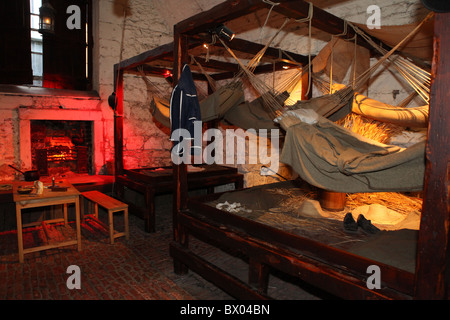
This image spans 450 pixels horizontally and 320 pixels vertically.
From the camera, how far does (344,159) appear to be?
2049 mm

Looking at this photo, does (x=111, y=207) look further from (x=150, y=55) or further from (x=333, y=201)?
(x=333, y=201)

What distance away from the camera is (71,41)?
588cm

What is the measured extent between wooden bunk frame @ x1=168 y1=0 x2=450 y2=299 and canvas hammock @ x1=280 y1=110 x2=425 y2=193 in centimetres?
25

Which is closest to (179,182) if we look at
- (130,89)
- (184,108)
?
(184,108)

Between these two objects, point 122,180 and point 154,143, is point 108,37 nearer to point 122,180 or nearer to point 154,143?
point 154,143

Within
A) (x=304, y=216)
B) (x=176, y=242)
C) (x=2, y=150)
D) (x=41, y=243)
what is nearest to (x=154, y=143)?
(x=2, y=150)

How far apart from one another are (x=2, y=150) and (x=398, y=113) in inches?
231

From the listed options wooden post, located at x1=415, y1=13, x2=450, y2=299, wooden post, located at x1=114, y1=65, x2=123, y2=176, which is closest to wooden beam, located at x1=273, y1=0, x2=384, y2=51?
wooden post, located at x1=415, y1=13, x2=450, y2=299

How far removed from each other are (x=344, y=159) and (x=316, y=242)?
1.95 ft

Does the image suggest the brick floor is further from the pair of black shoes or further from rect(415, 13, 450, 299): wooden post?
rect(415, 13, 450, 299): wooden post

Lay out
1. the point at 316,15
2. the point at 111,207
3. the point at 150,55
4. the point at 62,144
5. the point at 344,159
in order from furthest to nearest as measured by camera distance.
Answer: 1. the point at 62,144
2. the point at 150,55
3. the point at 111,207
4. the point at 316,15
5. the point at 344,159

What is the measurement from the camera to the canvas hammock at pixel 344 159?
1708 mm

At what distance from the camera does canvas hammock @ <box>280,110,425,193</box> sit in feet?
5.60
